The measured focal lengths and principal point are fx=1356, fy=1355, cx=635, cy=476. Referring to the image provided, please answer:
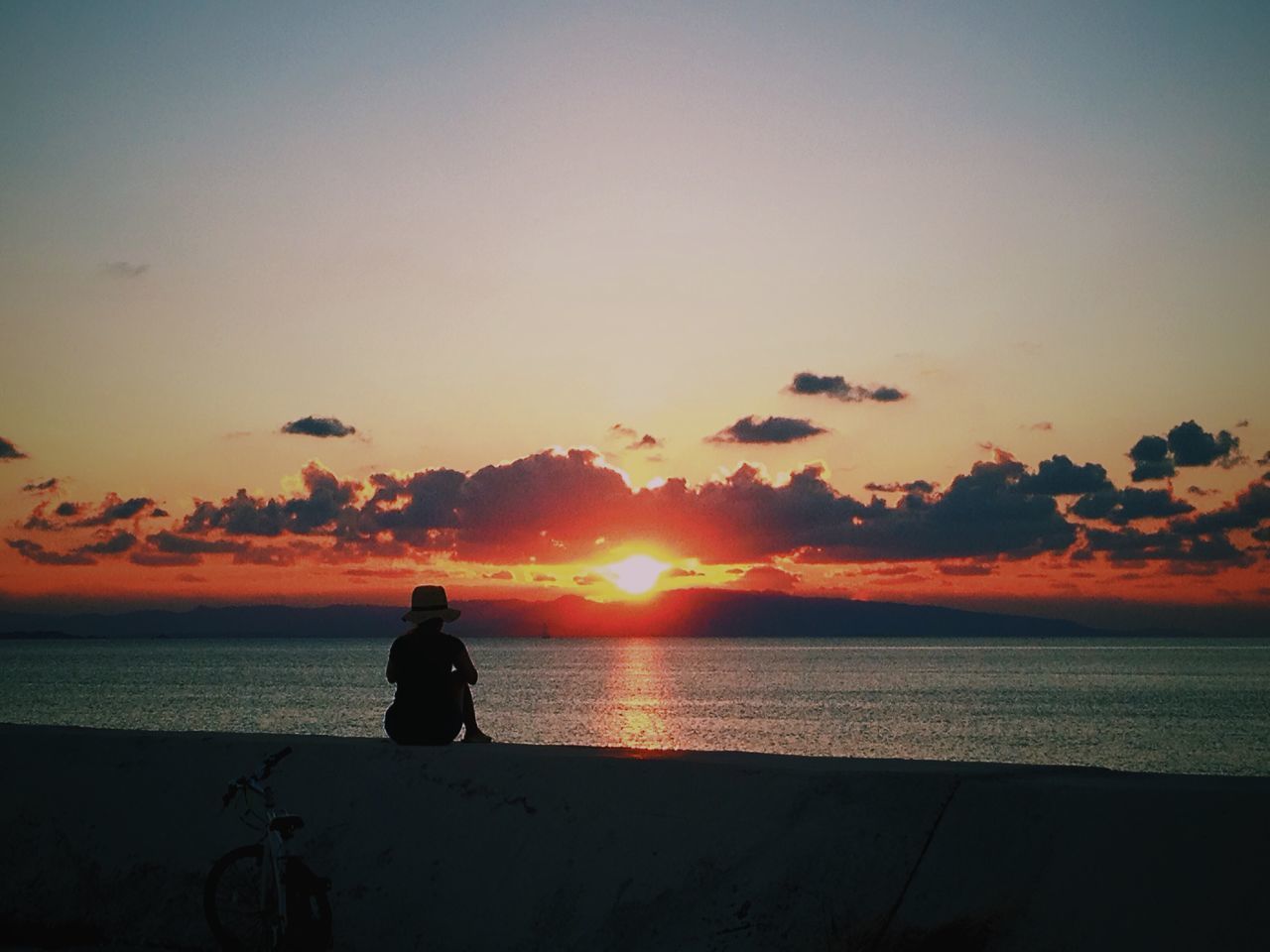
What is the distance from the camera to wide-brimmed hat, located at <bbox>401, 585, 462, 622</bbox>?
376 inches

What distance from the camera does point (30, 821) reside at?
26.6ft

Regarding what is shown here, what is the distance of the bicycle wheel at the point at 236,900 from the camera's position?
6996 mm

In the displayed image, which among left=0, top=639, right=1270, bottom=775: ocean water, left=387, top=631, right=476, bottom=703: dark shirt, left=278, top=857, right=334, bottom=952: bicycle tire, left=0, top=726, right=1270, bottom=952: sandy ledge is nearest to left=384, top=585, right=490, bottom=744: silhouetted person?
left=387, top=631, right=476, bottom=703: dark shirt

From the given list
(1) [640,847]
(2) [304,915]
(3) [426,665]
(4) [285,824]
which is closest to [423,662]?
(3) [426,665]

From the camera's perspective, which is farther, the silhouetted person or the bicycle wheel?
the silhouetted person

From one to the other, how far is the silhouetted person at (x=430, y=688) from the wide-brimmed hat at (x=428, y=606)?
0.10 metres

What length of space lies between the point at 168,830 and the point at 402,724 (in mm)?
1555

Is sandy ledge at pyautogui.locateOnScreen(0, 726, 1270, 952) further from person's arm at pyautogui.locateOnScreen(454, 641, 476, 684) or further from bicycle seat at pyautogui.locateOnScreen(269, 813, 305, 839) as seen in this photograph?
person's arm at pyautogui.locateOnScreen(454, 641, 476, 684)

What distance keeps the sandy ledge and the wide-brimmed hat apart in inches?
60.8

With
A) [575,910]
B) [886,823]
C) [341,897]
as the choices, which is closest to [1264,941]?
[886,823]

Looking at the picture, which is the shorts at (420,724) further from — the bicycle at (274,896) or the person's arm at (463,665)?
the bicycle at (274,896)

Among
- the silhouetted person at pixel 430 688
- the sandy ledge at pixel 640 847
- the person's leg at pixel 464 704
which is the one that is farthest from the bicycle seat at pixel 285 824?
the person's leg at pixel 464 704

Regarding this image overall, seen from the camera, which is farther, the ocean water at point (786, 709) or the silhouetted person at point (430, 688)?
the ocean water at point (786, 709)

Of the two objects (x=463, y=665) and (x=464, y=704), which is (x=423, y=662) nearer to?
(x=463, y=665)
